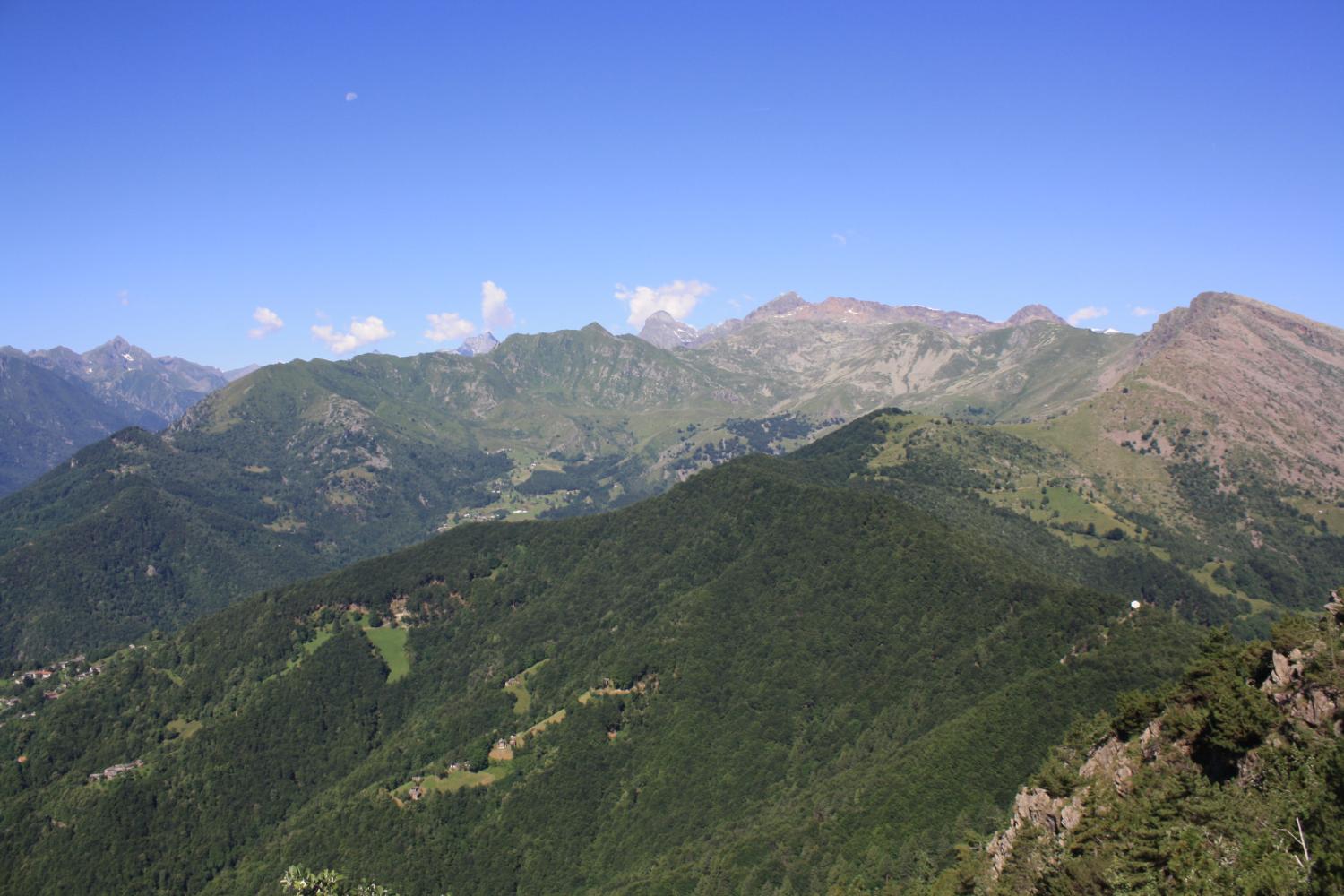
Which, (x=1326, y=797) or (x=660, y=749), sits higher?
(x=1326, y=797)

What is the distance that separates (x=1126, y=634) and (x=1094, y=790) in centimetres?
8536

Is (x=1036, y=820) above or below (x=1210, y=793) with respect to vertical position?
below

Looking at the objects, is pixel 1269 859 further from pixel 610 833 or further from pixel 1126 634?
pixel 610 833

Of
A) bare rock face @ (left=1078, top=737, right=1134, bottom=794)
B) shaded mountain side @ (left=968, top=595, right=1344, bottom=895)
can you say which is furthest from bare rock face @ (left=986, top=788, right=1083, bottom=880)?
bare rock face @ (left=1078, top=737, right=1134, bottom=794)

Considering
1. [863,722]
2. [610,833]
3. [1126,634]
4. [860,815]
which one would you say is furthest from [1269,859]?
[610,833]

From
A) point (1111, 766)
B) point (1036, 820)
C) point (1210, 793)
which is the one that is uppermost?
point (1210, 793)

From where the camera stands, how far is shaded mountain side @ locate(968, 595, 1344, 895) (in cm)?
5403

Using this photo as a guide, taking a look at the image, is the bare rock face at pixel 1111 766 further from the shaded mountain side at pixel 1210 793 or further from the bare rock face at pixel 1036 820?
the bare rock face at pixel 1036 820

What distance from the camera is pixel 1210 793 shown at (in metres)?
67.1

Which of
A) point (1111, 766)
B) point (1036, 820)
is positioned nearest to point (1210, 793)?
point (1111, 766)

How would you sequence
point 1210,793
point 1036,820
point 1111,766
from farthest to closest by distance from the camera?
1. point 1036,820
2. point 1111,766
3. point 1210,793

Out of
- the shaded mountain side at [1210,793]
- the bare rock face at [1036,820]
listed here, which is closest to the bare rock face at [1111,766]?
the shaded mountain side at [1210,793]

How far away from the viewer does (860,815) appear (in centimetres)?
14412

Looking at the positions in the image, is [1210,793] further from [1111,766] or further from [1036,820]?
[1036,820]
